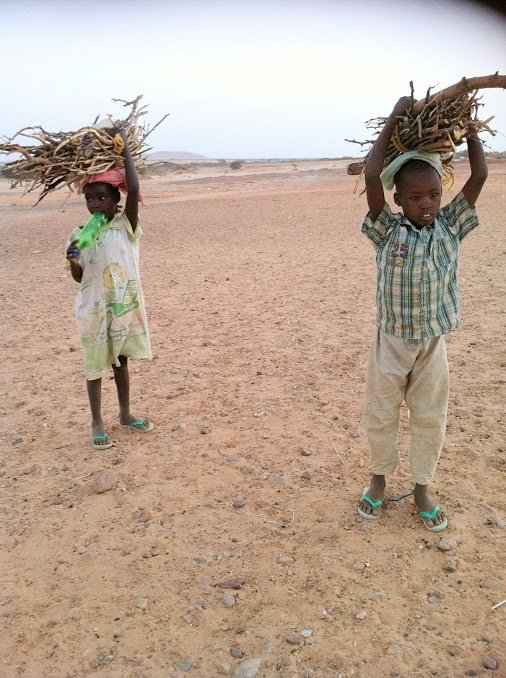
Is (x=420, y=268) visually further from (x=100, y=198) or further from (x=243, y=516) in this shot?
(x=100, y=198)

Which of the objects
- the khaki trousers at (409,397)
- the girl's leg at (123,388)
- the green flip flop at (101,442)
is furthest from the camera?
the girl's leg at (123,388)

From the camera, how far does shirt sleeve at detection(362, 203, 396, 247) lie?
257 cm

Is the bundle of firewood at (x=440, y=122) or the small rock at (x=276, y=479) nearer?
the bundle of firewood at (x=440, y=122)

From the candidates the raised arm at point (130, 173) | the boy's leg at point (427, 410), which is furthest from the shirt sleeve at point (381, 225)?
the raised arm at point (130, 173)

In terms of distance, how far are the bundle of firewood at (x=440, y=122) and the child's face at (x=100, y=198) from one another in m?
1.64

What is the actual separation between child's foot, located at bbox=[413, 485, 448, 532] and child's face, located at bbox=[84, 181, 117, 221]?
7.39ft

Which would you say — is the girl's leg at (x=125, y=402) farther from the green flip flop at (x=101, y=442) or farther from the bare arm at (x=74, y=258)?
the bare arm at (x=74, y=258)

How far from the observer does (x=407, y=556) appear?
98.9 inches

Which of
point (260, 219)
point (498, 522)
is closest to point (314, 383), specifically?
point (498, 522)

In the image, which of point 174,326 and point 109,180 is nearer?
point 109,180

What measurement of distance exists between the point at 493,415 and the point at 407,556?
1522mm

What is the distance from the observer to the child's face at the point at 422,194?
2418 millimetres

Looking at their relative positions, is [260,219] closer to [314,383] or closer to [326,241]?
[326,241]

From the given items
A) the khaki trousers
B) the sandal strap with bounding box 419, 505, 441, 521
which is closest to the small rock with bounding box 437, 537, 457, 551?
the sandal strap with bounding box 419, 505, 441, 521
